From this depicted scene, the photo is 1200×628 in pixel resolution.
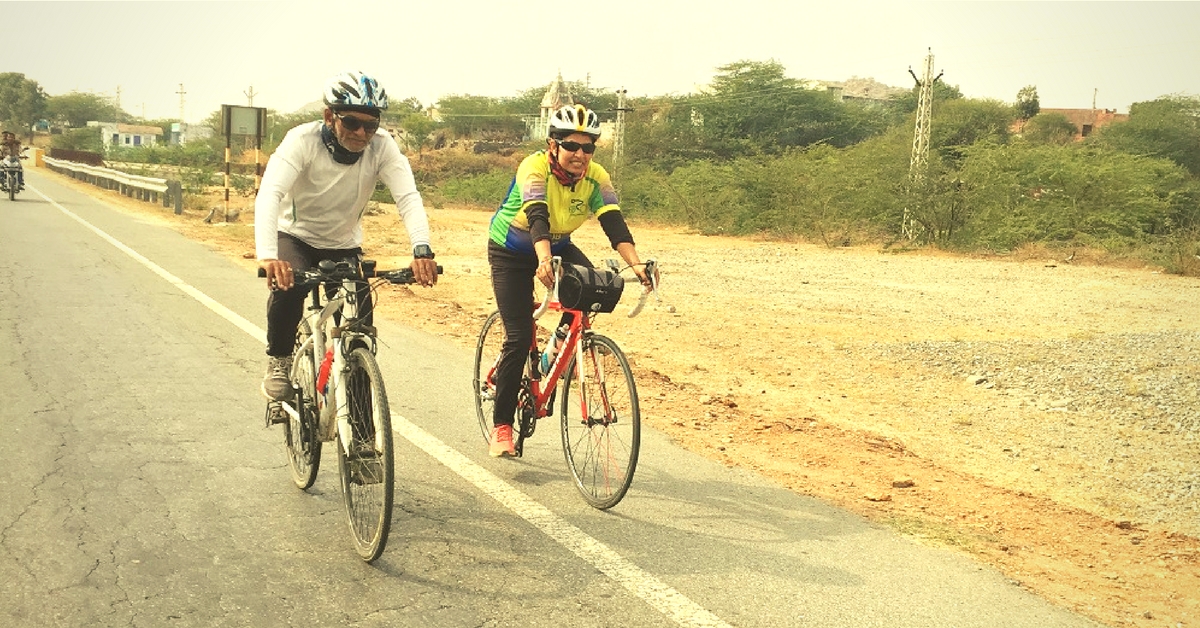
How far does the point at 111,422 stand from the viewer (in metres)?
6.87

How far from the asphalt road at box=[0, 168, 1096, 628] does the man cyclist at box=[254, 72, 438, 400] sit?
905 millimetres

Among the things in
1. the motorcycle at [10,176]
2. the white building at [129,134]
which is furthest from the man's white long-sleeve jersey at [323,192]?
the white building at [129,134]

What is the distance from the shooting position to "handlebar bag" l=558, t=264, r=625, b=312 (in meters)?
5.46

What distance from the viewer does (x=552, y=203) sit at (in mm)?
5934

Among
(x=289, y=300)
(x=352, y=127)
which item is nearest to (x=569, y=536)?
(x=289, y=300)

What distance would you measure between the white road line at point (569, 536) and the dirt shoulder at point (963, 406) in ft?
5.29

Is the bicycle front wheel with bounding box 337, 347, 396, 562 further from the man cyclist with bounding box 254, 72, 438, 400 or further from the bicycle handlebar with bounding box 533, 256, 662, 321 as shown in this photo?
the bicycle handlebar with bounding box 533, 256, 662, 321

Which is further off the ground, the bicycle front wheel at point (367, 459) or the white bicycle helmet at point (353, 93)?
the white bicycle helmet at point (353, 93)

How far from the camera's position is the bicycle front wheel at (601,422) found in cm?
544

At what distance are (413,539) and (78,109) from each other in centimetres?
17182

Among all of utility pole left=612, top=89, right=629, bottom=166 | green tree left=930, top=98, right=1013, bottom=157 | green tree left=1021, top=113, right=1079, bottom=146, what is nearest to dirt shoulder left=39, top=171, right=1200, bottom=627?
utility pole left=612, top=89, right=629, bottom=166

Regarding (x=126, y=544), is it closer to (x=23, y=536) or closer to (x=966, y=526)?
(x=23, y=536)

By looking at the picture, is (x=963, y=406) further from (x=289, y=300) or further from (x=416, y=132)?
(x=416, y=132)

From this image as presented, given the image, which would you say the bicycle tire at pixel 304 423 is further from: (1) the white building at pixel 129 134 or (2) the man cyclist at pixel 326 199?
(1) the white building at pixel 129 134
